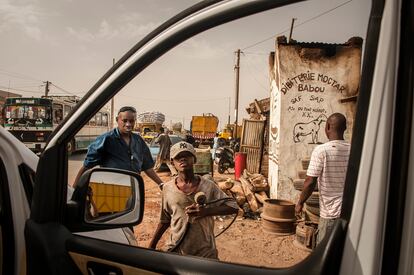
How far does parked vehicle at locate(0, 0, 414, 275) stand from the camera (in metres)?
0.83

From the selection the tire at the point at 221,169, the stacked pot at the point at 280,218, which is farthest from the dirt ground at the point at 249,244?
the tire at the point at 221,169

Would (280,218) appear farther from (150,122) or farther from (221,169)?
(150,122)

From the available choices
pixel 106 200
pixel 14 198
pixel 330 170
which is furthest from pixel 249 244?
pixel 14 198

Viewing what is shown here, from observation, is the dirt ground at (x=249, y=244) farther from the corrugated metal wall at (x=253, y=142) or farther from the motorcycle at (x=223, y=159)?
the motorcycle at (x=223, y=159)

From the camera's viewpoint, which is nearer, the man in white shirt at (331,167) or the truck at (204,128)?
the man in white shirt at (331,167)

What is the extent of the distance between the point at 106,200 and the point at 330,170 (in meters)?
2.42

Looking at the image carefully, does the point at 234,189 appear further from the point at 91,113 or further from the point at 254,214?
the point at 91,113

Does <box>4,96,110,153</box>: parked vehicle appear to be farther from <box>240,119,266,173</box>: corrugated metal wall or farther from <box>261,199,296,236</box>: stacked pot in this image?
<box>261,199,296,236</box>: stacked pot

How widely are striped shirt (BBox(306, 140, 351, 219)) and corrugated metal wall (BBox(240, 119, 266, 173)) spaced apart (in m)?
8.22

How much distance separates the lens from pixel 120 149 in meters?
4.12

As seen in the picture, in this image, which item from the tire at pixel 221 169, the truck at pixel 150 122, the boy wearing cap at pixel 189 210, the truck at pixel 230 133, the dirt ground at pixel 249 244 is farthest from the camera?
the truck at pixel 150 122

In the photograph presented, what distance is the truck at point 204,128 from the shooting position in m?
Result: 33.2

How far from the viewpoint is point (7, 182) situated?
1576 millimetres

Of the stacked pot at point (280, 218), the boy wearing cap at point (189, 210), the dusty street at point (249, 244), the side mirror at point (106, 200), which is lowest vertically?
the dusty street at point (249, 244)
